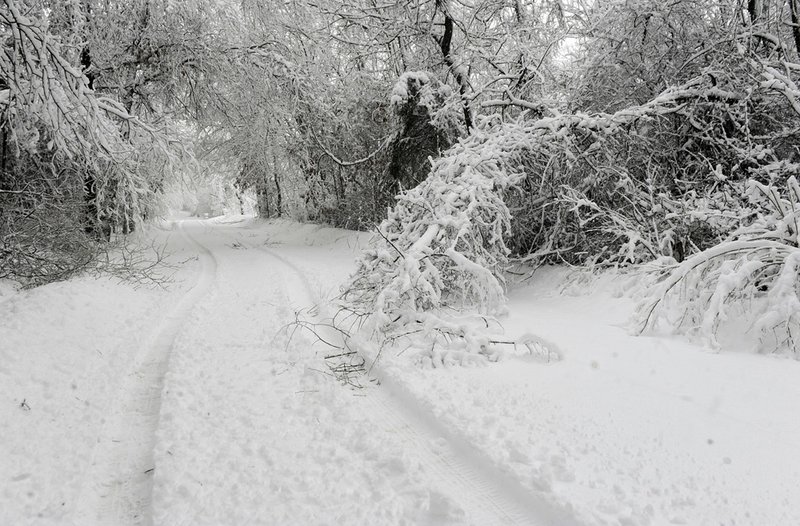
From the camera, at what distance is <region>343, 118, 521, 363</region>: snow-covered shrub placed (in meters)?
→ 5.22

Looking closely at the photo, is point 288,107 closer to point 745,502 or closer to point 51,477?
point 51,477

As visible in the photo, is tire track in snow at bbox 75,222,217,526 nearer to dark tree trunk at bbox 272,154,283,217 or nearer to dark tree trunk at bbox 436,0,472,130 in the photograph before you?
dark tree trunk at bbox 436,0,472,130

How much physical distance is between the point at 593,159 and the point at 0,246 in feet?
30.5

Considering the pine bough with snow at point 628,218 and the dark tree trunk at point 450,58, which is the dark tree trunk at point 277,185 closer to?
the dark tree trunk at point 450,58

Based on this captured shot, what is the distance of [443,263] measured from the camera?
661 cm

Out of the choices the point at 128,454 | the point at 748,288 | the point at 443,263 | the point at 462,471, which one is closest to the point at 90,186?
the point at 443,263

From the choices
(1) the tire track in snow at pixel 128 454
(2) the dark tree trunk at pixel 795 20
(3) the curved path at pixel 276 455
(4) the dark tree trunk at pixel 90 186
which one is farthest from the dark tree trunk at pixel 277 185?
(2) the dark tree trunk at pixel 795 20

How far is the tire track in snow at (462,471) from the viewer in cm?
249

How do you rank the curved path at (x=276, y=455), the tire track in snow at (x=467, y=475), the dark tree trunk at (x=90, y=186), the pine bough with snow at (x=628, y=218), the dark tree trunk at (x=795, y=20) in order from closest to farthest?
the tire track in snow at (x=467, y=475) → the curved path at (x=276, y=455) → the pine bough with snow at (x=628, y=218) → the dark tree trunk at (x=795, y=20) → the dark tree trunk at (x=90, y=186)

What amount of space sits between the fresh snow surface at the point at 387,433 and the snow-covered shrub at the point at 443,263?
0.58m

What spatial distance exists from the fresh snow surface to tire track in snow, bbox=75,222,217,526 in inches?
0.5

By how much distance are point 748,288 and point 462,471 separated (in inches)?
144

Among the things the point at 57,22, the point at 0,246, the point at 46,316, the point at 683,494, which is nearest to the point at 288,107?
the point at 57,22

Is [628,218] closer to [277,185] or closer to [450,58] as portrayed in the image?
[450,58]
